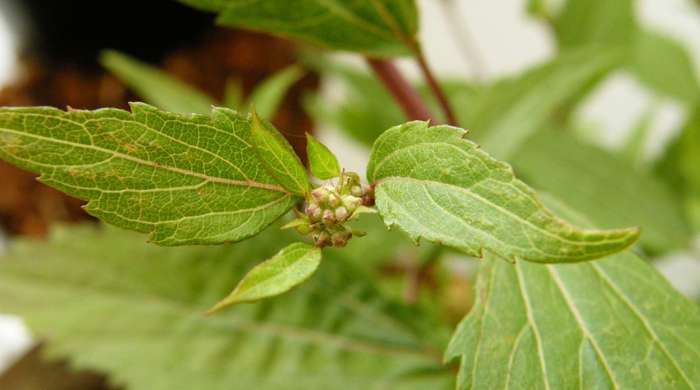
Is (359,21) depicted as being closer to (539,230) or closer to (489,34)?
(539,230)

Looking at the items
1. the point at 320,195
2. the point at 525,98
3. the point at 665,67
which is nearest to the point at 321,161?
the point at 320,195

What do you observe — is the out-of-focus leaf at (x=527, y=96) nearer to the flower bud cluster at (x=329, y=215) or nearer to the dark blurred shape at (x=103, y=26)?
the flower bud cluster at (x=329, y=215)

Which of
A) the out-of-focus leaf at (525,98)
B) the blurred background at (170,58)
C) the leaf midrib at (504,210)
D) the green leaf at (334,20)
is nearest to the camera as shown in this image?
the leaf midrib at (504,210)

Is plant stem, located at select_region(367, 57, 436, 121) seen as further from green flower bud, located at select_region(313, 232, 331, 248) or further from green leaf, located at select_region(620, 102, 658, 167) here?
green leaf, located at select_region(620, 102, 658, 167)

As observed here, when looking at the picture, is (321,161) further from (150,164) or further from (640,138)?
(640,138)

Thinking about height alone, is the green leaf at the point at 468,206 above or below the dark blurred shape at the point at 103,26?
below

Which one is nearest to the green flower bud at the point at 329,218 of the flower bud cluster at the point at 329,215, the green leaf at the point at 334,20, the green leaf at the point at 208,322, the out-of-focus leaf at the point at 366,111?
the flower bud cluster at the point at 329,215

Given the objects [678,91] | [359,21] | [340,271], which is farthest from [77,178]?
[678,91]
